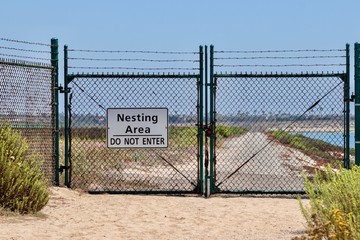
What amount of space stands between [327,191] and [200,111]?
5.88 meters

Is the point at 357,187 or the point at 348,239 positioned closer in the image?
the point at 348,239

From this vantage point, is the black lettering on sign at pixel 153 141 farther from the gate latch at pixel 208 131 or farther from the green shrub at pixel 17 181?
the green shrub at pixel 17 181

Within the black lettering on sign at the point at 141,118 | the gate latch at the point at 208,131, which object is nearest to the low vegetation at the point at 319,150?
the gate latch at the point at 208,131

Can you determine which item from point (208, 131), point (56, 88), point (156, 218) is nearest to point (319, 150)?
point (208, 131)

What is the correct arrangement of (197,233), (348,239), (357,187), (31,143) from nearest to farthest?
(348,239)
(357,187)
(197,233)
(31,143)

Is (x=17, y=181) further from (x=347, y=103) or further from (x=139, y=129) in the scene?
(x=347, y=103)

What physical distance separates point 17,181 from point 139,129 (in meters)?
3.83

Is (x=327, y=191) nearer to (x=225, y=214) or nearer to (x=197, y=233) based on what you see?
(x=197, y=233)

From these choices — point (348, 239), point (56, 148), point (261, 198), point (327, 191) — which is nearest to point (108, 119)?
point (56, 148)

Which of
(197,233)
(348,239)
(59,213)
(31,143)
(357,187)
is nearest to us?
(348,239)

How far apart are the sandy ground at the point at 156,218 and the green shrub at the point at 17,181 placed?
26 centimetres

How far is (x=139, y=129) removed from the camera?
1516 centimetres

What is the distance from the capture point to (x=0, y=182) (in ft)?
38.8

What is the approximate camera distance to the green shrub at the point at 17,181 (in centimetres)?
1182
